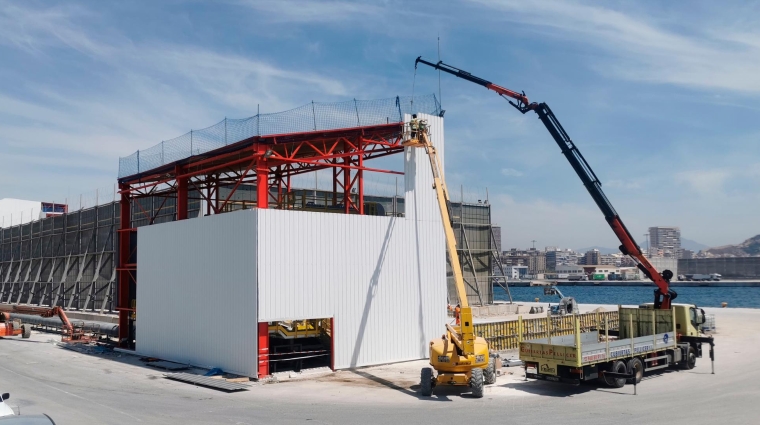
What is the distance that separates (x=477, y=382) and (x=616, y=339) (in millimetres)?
9042

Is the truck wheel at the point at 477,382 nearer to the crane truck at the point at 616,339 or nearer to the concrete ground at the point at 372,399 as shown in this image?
the concrete ground at the point at 372,399

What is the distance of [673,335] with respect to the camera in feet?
84.4

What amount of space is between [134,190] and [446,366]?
24.0 m

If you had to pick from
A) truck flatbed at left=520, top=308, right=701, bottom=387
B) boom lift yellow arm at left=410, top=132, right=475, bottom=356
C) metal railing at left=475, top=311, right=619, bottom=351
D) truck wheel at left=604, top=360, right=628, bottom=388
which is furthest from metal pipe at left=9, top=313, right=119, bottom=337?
truck wheel at left=604, top=360, right=628, bottom=388

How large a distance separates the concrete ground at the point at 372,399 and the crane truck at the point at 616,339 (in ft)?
2.19

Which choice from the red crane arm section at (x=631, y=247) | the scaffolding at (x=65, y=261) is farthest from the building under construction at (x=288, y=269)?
the scaffolding at (x=65, y=261)

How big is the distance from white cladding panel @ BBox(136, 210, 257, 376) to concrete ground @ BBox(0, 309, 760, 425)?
225 centimetres

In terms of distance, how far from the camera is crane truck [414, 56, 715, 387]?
21.7 metres

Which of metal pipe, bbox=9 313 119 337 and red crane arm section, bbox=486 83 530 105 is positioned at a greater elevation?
red crane arm section, bbox=486 83 530 105

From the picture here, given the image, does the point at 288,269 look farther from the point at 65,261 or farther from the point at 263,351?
the point at 65,261

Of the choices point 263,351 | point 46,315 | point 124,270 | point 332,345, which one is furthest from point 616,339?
point 46,315

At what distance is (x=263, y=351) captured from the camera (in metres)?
24.8

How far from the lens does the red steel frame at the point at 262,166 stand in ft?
89.4

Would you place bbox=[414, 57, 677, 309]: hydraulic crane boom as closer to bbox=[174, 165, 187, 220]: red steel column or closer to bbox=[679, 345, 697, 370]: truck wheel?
bbox=[679, 345, 697, 370]: truck wheel
